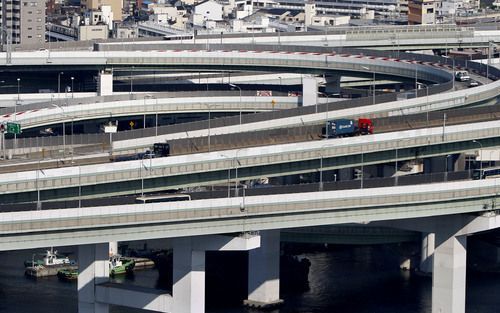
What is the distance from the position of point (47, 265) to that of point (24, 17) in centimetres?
8106

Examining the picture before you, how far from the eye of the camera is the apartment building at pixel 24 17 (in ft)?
526

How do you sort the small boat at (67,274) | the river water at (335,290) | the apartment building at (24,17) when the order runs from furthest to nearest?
1. the apartment building at (24,17)
2. the small boat at (67,274)
3. the river water at (335,290)

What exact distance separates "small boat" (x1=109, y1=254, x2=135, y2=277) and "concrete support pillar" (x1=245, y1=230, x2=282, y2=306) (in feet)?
26.6

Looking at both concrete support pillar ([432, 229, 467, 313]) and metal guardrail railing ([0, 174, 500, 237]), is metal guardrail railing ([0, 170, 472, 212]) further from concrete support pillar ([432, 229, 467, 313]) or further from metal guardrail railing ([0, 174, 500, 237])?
A: concrete support pillar ([432, 229, 467, 313])

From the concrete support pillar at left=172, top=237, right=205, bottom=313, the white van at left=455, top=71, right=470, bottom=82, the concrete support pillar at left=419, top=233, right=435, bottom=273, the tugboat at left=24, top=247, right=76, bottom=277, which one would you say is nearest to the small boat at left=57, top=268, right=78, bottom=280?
the tugboat at left=24, top=247, right=76, bottom=277

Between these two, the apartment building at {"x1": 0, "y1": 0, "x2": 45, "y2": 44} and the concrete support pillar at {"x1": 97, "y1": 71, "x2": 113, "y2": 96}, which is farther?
the apartment building at {"x1": 0, "y1": 0, "x2": 45, "y2": 44}

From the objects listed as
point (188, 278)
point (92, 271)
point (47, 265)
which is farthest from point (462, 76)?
point (92, 271)

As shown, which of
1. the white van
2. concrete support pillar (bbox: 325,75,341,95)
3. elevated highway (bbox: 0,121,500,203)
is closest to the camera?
elevated highway (bbox: 0,121,500,203)

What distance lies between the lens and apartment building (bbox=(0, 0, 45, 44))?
16025 centimetres

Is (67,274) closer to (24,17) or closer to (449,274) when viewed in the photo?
(449,274)

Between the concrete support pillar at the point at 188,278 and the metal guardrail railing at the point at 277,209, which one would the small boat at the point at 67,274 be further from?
the metal guardrail railing at the point at 277,209

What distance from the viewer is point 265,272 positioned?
77.6 m

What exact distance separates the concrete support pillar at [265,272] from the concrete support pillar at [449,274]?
7.25 m

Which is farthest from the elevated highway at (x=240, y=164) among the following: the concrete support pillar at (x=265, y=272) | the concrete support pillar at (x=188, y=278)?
the concrete support pillar at (x=188, y=278)
